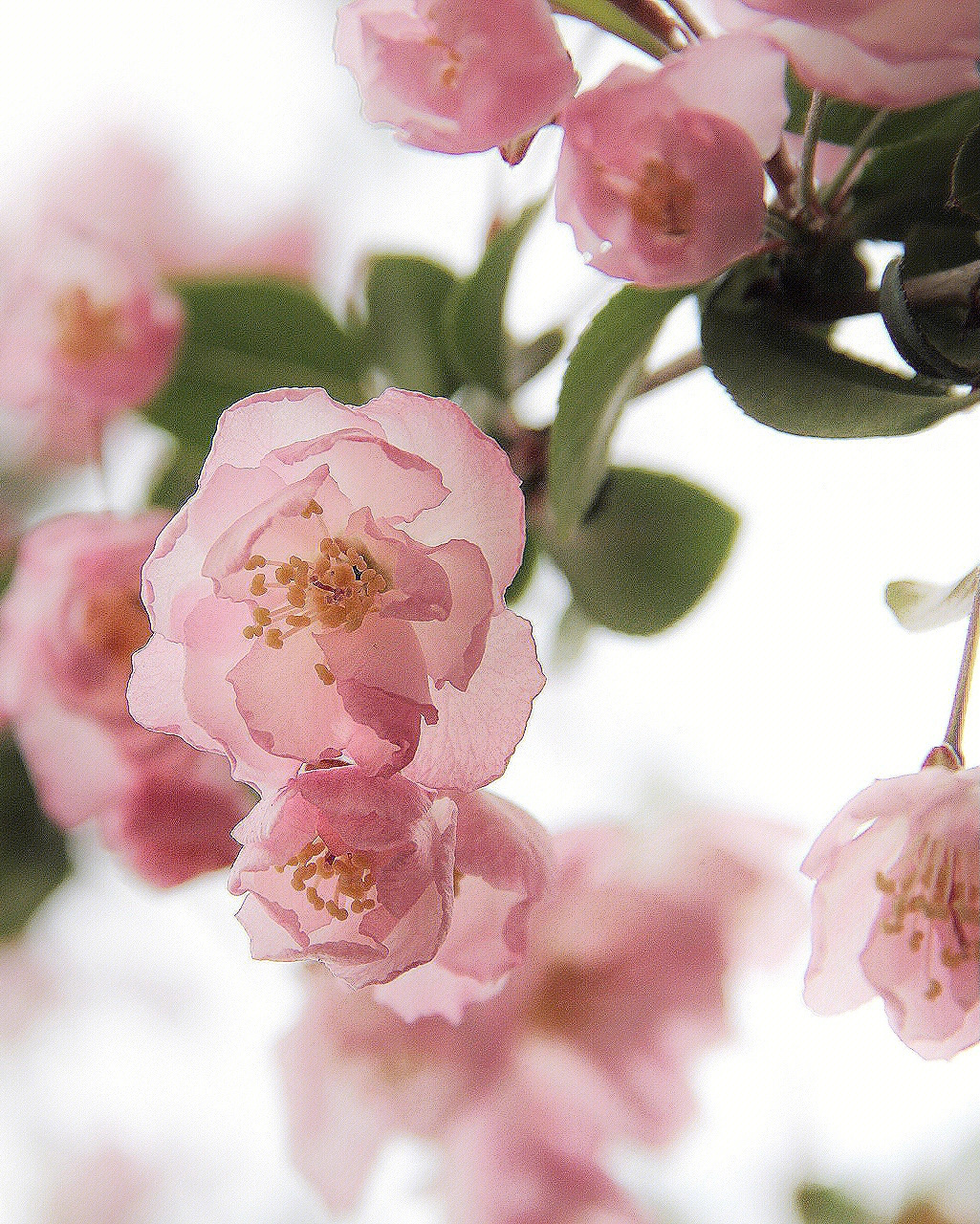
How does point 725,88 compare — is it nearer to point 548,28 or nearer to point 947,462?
point 548,28

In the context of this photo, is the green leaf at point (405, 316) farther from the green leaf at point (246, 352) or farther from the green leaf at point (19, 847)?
the green leaf at point (19, 847)

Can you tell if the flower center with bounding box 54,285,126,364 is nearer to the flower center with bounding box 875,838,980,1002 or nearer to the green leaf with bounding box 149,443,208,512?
the green leaf with bounding box 149,443,208,512

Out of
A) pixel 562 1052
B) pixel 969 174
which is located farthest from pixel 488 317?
pixel 562 1052

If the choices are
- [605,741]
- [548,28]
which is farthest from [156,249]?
[548,28]

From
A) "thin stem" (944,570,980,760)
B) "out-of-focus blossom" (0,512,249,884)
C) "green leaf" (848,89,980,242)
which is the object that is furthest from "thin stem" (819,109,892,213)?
"out-of-focus blossom" (0,512,249,884)

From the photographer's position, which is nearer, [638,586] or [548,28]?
[548,28]

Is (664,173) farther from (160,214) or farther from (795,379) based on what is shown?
(160,214)

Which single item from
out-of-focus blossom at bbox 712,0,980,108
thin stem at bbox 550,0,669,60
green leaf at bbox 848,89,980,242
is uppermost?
out-of-focus blossom at bbox 712,0,980,108

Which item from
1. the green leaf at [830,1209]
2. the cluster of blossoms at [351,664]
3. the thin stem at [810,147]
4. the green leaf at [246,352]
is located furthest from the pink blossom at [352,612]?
the green leaf at [830,1209]
